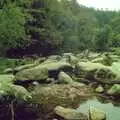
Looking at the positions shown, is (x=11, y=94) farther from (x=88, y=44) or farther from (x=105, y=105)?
(x=88, y=44)

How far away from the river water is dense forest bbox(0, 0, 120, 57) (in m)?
12.9

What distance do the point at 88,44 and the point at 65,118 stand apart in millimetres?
45071

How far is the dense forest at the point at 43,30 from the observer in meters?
29.8

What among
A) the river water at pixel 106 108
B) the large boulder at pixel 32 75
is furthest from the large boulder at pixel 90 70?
the river water at pixel 106 108

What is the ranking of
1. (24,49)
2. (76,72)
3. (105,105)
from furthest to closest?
(24,49) → (76,72) → (105,105)

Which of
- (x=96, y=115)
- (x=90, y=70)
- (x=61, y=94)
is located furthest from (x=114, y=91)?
(x=96, y=115)

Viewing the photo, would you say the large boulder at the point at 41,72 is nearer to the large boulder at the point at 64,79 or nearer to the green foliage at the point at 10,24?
the large boulder at the point at 64,79

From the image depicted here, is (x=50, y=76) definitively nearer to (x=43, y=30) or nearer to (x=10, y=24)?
(x=10, y=24)

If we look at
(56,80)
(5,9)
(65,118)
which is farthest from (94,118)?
(5,9)

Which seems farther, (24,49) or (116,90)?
(24,49)

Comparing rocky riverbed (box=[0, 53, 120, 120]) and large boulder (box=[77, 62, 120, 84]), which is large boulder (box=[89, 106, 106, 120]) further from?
large boulder (box=[77, 62, 120, 84])

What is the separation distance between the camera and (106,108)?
1594 centimetres

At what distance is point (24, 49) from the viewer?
40500 mm

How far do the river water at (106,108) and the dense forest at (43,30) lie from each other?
42.3 ft
